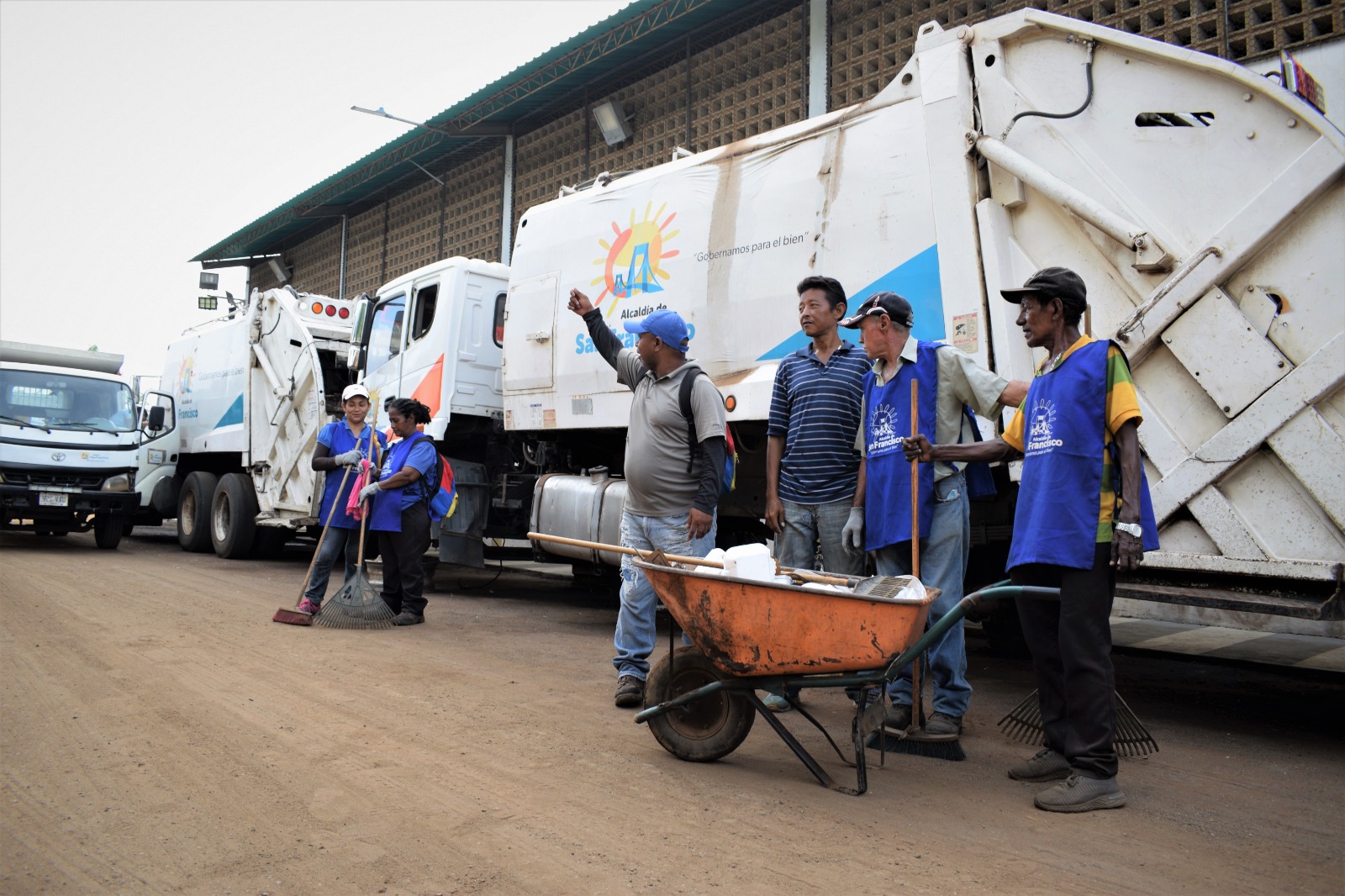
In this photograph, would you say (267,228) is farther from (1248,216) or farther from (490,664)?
(1248,216)

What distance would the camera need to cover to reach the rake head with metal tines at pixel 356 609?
6.86m

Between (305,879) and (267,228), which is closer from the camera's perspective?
(305,879)

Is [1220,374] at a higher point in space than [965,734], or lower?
higher

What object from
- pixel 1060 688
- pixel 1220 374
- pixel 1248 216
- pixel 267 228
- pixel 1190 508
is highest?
pixel 267 228

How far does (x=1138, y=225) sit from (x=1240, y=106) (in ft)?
2.11

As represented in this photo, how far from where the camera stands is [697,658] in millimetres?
3816

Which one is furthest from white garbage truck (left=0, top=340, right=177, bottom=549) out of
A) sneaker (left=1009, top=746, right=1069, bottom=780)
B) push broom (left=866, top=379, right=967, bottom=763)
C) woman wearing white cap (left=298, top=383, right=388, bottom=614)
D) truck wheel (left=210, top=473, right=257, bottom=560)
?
sneaker (left=1009, top=746, right=1069, bottom=780)

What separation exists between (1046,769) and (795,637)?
Result: 1.14m

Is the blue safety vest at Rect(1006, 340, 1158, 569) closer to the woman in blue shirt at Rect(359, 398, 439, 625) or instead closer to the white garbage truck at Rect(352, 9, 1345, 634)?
the white garbage truck at Rect(352, 9, 1345, 634)

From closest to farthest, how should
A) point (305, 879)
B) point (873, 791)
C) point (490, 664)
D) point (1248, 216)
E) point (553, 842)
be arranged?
point (305, 879) < point (553, 842) < point (873, 791) < point (1248, 216) < point (490, 664)

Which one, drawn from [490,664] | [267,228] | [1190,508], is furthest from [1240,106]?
[267,228]

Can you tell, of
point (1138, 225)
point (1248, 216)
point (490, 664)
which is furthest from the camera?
point (490, 664)

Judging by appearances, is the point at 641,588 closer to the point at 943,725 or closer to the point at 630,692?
the point at 630,692

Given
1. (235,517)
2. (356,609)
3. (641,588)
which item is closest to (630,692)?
(641,588)
